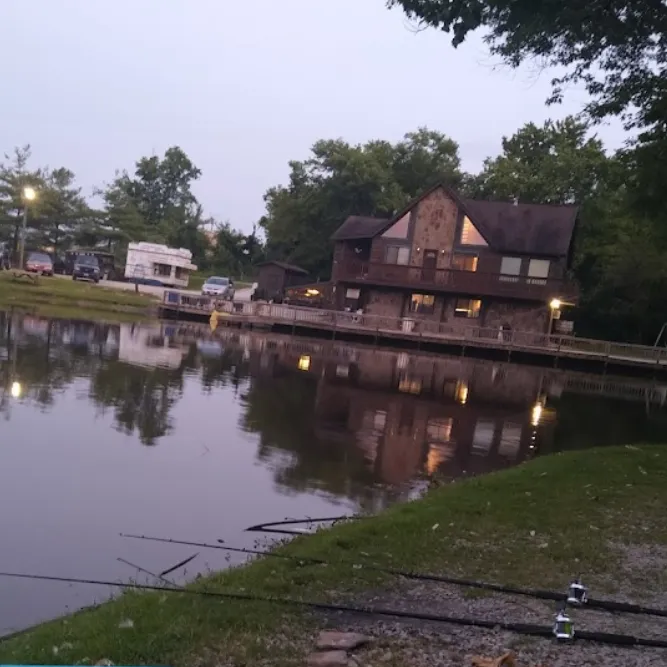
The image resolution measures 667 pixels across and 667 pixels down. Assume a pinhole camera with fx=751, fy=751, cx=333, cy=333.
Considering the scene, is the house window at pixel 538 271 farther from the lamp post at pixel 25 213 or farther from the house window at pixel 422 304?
the lamp post at pixel 25 213

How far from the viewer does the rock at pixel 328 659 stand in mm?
4773

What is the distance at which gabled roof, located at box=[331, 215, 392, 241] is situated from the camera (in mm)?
54844

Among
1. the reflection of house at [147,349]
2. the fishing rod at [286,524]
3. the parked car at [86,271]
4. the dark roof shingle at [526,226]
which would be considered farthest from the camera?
the parked car at [86,271]

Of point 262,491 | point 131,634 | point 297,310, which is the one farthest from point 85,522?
point 297,310

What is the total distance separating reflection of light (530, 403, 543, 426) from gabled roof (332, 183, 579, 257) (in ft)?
84.5

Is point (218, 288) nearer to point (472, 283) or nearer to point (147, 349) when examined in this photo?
point (472, 283)

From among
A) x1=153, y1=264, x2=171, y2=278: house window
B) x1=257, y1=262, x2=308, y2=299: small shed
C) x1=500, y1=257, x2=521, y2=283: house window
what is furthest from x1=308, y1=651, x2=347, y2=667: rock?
x1=153, y1=264, x2=171, y2=278: house window

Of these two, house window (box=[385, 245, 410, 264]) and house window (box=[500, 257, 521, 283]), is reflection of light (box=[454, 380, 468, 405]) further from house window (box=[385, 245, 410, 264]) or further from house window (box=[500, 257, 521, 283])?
house window (box=[385, 245, 410, 264])

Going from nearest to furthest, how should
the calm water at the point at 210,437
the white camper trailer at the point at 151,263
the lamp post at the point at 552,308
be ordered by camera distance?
the calm water at the point at 210,437 < the lamp post at the point at 552,308 < the white camper trailer at the point at 151,263

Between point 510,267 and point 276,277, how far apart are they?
2088 centimetres

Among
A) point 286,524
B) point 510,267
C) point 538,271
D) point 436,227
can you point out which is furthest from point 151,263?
point 286,524

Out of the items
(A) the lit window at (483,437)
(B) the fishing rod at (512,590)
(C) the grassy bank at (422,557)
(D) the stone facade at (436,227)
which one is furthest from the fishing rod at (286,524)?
(D) the stone facade at (436,227)

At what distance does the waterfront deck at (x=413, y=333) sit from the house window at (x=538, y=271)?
517cm

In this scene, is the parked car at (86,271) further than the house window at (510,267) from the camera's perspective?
Yes
